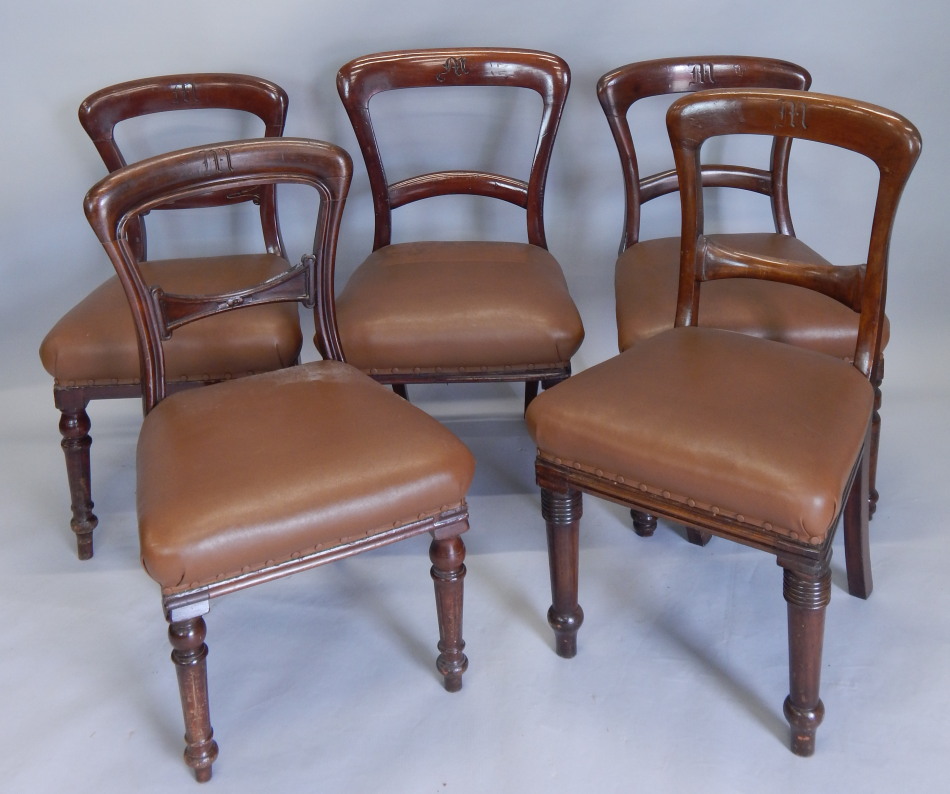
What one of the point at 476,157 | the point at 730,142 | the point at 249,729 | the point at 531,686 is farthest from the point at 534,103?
the point at 249,729

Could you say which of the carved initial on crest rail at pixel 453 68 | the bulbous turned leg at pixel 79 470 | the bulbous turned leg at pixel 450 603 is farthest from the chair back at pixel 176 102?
the bulbous turned leg at pixel 450 603

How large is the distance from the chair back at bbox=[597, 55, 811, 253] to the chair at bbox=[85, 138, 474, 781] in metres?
0.80

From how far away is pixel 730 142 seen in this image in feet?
9.03

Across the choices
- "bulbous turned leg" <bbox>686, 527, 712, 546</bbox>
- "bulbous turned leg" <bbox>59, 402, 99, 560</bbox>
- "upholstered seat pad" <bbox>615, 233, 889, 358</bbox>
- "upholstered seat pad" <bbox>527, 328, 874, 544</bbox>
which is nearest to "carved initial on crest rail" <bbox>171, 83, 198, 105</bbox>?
"bulbous turned leg" <bbox>59, 402, 99, 560</bbox>

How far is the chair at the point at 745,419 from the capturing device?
1582mm

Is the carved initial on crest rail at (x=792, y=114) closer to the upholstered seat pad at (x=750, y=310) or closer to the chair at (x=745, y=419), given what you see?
the chair at (x=745, y=419)

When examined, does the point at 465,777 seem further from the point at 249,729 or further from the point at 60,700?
the point at 60,700

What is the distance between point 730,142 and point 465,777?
1784 mm

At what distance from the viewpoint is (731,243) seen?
7.75 ft

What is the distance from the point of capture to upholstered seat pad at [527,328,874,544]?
1.56 m

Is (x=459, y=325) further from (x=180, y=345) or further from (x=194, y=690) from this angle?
(x=194, y=690)

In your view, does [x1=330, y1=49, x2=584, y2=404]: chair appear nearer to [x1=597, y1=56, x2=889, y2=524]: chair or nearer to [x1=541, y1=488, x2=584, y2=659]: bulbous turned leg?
[x1=597, y1=56, x2=889, y2=524]: chair

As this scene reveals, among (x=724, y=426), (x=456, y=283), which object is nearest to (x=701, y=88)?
(x=456, y=283)

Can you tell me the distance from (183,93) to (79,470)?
90 cm
